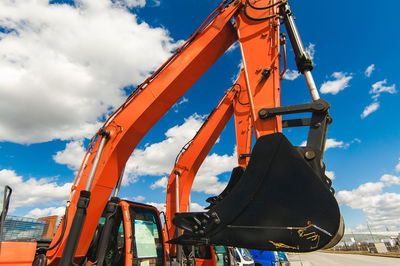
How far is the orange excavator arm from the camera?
10.1 ft

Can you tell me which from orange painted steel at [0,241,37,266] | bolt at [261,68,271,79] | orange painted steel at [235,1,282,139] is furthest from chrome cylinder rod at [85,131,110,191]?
bolt at [261,68,271,79]

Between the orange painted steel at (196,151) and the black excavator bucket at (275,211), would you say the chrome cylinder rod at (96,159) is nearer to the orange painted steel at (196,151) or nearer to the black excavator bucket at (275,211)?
the black excavator bucket at (275,211)

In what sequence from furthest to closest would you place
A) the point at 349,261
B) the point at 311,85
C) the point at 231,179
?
the point at 349,261
the point at 231,179
the point at 311,85

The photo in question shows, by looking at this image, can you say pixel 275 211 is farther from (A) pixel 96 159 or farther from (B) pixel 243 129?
(B) pixel 243 129

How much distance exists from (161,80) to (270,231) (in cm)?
294

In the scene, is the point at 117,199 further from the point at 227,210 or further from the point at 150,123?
the point at 227,210

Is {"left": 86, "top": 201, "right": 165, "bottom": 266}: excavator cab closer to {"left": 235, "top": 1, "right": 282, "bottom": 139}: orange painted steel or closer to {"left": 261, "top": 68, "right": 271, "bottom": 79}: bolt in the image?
{"left": 235, "top": 1, "right": 282, "bottom": 139}: orange painted steel

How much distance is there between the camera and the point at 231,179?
10.9 ft

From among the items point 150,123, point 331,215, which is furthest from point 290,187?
point 150,123

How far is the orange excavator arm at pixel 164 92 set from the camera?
3078 mm

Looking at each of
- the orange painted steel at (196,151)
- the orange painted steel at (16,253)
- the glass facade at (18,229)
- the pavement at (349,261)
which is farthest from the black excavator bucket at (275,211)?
the pavement at (349,261)

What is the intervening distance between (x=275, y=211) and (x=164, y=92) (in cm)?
266

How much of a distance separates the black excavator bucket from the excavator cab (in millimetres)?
1541

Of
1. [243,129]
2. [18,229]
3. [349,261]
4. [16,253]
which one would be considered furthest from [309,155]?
[349,261]
